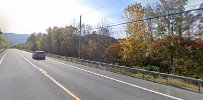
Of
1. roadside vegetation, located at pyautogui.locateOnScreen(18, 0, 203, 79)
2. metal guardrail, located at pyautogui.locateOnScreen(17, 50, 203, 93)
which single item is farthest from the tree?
metal guardrail, located at pyautogui.locateOnScreen(17, 50, 203, 93)

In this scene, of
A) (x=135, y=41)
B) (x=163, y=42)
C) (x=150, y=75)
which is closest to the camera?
(x=150, y=75)

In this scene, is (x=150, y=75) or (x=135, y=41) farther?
(x=135, y=41)

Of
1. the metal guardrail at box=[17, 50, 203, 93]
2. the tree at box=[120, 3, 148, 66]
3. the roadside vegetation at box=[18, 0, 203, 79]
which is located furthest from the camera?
the tree at box=[120, 3, 148, 66]

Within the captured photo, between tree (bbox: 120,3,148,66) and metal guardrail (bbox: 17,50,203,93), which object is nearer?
metal guardrail (bbox: 17,50,203,93)

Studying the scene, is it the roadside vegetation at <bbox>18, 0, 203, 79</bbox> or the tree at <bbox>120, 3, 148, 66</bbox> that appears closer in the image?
the roadside vegetation at <bbox>18, 0, 203, 79</bbox>

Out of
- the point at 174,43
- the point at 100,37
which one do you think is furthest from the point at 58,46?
the point at 174,43

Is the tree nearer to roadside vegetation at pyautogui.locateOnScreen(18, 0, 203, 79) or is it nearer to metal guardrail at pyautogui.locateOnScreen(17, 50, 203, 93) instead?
roadside vegetation at pyautogui.locateOnScreen(18, 0, 203, 79)

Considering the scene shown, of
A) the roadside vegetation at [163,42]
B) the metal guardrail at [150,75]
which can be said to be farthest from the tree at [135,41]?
the metal guardrail at [150,75]

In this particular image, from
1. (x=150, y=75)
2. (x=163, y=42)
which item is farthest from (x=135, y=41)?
(x=150, y=75)

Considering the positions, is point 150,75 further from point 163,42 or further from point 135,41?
point 135,41

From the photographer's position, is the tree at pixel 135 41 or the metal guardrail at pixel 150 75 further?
the tree at pixel 135 41

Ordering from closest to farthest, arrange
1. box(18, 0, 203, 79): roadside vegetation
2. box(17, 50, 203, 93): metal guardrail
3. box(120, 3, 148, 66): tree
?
box(17, 50, 203, 93): metal guardrail
box(18, 0, 203, 79): roadside vegetation
box(120, 3, 148, 66): tree

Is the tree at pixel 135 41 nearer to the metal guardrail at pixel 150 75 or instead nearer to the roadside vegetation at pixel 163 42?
the roadside vegetation at pixel 163 42

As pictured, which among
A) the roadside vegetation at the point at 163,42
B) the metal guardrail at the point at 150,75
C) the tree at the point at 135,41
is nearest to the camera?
the metal guardrail at the point at 150,75
